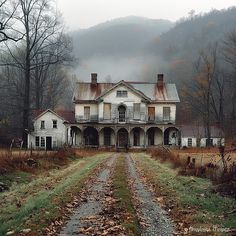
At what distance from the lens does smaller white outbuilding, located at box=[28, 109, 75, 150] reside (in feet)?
195

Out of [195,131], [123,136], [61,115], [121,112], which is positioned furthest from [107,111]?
[195,131]

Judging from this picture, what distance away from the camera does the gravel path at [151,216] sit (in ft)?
30.5

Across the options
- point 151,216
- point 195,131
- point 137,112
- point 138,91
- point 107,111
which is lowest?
point 151,216

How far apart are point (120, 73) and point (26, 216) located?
15896 cm

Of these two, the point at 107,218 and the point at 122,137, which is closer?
the point at 107,218

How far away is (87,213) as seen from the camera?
1110cm

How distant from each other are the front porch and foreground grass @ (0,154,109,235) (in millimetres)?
41302

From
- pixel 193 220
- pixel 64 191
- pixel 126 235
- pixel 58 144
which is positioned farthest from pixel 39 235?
pixel 58 144

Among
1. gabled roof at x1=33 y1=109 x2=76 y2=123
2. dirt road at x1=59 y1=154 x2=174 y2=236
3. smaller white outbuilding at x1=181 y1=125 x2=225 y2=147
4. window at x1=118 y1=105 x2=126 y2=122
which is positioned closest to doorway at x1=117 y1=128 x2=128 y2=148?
window at x1=118 y1=105 x2=126 y2=122

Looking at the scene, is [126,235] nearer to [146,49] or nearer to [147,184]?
[147,184]

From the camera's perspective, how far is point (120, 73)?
168000 mm

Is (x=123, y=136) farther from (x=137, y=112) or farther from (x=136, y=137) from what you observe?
(x=137, y=112)

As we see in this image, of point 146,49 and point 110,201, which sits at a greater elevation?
point 146,49

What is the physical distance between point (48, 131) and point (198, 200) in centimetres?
4814
